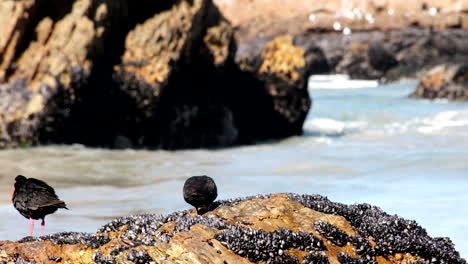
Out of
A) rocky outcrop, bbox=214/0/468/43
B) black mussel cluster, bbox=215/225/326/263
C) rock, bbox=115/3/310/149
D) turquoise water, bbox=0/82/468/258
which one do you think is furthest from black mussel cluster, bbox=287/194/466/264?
rocky outcrop, bbox=214/0/468/43

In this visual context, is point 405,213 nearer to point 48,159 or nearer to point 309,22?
point 48,159

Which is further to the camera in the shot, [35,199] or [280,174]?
[280,174]

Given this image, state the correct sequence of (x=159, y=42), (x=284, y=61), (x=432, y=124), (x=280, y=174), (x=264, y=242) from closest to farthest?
(x=264, y=242), (x=280, y=174), (x=159, y=42), (x=284, y=61), (x=432, y=124)

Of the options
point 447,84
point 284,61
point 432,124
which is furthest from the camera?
point 447,84

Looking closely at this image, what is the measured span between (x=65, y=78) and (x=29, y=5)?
245 cm

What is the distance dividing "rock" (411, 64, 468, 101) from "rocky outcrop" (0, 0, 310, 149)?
15797 mm

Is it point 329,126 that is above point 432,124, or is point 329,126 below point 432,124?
below

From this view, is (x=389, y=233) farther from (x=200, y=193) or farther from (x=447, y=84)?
(x=447, y=84)

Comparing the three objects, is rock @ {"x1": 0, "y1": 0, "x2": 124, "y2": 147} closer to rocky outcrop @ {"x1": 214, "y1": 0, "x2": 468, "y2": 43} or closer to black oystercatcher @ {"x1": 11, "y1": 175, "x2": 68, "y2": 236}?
black oystercatcher @ {"x1": 11, "y1": 175, "x2": 68, "y2": 236}

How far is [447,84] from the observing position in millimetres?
35781

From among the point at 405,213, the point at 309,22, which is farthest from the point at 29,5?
the point at 309,22

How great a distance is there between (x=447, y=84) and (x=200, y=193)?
3030cm

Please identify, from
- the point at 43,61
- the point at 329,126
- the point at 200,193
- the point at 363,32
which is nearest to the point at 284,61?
the point at 329,126

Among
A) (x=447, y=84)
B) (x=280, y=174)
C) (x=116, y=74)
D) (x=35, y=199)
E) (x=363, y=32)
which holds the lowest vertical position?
(x=280, y=174)
